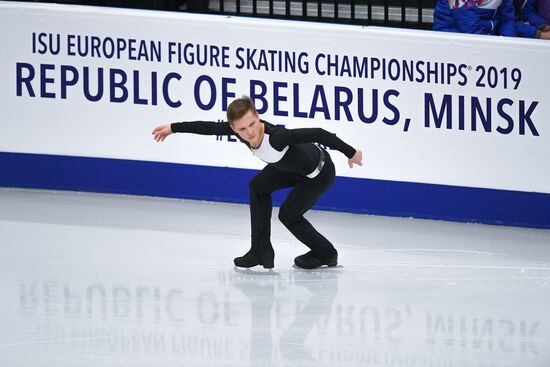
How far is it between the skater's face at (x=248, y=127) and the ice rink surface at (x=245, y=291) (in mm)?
815

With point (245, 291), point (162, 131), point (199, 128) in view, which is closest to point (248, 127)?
point (199, 128)

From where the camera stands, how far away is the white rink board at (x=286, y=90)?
7715 millimetres

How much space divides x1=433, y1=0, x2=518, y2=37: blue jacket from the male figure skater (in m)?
1.85

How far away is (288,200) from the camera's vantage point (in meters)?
6.77

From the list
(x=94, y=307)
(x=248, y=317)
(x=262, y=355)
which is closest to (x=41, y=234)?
(x=94, y=307)

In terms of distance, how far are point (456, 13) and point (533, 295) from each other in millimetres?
2342

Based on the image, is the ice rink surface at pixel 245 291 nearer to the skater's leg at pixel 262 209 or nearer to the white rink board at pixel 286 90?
the skater's leg at pixel 262 209

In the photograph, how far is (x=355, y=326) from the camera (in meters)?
5.96

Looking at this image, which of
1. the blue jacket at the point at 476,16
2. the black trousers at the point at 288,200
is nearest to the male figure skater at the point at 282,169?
the black trousers at the point at 288,200

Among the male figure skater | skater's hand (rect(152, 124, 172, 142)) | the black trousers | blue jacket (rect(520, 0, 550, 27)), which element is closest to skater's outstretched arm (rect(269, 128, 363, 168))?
the male figure skater

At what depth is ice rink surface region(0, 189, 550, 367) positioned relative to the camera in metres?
5.58

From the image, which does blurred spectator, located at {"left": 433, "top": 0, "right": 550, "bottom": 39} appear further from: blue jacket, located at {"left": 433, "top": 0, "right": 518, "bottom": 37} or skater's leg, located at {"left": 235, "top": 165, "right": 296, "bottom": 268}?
skater's leg, located at {"left": 235, "top": 165, "right": 296, "bottom": 268}

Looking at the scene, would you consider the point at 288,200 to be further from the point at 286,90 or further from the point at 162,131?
the point at 286,90

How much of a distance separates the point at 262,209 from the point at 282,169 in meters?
0.27
